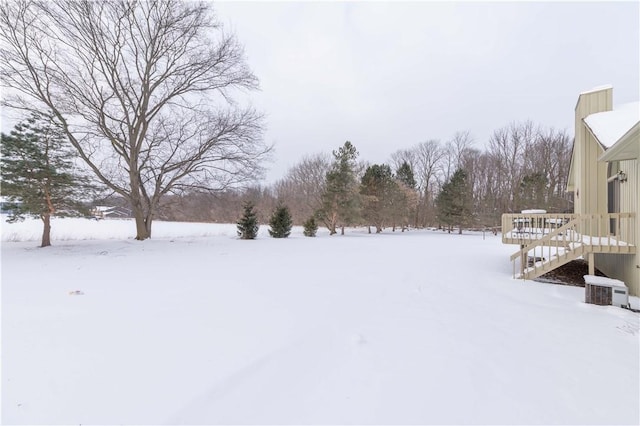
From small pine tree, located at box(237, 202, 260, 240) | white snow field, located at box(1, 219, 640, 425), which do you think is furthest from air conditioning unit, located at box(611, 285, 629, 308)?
small pine tree, located at box(237, 202, 260, 240)

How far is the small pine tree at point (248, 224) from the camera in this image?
14.5m

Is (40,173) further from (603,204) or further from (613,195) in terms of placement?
(603,204)

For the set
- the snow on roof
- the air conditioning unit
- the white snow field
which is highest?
the snow on roof

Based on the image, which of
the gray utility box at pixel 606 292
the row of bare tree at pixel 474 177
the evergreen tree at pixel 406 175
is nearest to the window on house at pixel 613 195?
the gray utility box at pixel 606 292

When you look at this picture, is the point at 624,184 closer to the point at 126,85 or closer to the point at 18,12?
the point at 126,85

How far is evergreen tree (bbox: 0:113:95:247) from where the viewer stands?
822cm

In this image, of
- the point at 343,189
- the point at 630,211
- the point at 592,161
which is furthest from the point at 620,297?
the point at 343,189

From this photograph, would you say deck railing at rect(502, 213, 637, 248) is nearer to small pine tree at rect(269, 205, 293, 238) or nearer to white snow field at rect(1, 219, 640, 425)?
white snow field at rect(1, 219, 640, 425)

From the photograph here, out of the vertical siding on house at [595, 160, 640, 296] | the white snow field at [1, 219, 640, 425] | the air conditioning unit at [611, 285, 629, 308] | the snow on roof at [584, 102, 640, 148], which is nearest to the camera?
the white snow field at [1, 219, 640, 425]

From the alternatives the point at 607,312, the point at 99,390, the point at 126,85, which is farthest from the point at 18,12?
the point at 607,312

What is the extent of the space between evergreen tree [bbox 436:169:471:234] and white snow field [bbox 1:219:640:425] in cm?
2159

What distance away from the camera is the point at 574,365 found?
8.12ft

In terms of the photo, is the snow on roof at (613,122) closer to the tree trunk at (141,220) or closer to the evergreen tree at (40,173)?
the evergreen tree at (40,173)

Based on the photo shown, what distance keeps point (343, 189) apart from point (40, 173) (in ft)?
51.3
